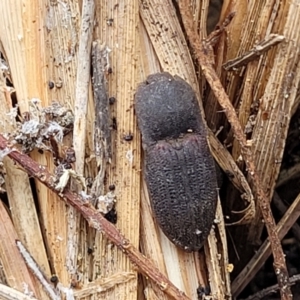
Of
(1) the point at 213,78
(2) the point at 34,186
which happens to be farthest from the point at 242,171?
(2) the point at 34,186

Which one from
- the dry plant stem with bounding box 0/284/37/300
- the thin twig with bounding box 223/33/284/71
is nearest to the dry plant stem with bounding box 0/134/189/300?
the dry plant stem with bounding box 0/284/37/300

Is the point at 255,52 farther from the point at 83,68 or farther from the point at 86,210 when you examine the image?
the point at 86,210

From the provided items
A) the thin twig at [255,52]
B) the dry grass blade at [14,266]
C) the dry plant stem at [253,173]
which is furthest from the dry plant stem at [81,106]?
the thin twig at [255,52]

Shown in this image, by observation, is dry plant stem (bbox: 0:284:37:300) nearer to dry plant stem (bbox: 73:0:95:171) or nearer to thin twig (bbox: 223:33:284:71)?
dry plant stem (bbox: 73:0:95:171)

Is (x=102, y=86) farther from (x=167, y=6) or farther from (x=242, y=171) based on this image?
(x=242, y=171)

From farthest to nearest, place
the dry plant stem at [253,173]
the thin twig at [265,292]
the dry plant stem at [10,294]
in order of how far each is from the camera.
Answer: the thin twig at [265,292] → the dry plant stem at [253,173] → the dry plant stem at [10,294]

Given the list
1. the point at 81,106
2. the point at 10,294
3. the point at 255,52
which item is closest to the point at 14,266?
the point at 10,294

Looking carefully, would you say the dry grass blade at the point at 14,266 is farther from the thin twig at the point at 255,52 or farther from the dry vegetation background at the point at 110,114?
the thin twig at the point at 255,52
